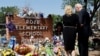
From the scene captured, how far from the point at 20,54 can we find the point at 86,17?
414 centimetres

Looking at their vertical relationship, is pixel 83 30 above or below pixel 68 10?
below

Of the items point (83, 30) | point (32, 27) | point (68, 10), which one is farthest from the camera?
point (32, 27)

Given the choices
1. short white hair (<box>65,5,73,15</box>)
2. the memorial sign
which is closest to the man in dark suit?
short white hair (<box>65,5,73,15</box>)

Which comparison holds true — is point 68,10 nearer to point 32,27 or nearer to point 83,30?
point 83,30

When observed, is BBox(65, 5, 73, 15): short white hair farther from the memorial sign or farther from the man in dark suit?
the memorial sign

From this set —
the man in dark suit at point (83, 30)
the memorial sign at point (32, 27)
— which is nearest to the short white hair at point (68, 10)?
the man in dark suit at point (83, 30)

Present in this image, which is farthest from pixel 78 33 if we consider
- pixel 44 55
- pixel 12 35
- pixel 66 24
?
pixel 12 35

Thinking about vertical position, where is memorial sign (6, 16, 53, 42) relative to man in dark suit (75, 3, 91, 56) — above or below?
below

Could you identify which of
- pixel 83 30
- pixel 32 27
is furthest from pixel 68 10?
pixel 32 27

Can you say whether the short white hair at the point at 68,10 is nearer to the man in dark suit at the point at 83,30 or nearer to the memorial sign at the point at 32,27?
the man in dark suit at the point at 83,30

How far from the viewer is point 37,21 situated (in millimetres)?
15523

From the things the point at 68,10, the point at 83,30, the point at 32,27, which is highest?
the point at 68,10

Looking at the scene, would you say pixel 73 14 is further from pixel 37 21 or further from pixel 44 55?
pixel 37 21

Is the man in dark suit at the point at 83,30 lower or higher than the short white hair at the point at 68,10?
lower
